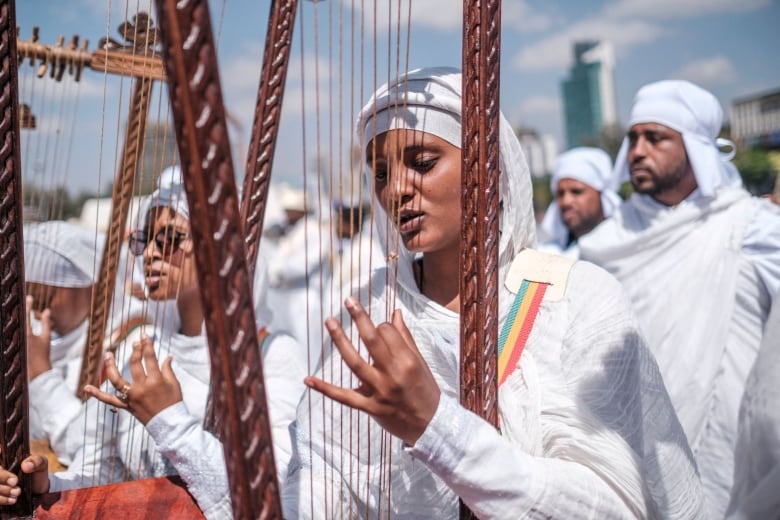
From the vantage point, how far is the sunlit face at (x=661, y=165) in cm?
395

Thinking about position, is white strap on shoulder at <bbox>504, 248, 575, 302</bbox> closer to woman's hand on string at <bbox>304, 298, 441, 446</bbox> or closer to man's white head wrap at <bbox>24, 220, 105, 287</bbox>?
woman's hand on string at <bbox>304, 298, 441, 446</bbox>

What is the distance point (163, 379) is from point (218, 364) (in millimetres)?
649

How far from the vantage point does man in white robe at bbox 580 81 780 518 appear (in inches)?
129

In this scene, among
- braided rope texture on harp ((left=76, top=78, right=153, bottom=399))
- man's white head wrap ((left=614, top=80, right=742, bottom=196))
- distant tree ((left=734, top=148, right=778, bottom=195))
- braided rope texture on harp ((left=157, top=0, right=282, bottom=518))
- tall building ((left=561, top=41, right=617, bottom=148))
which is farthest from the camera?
tall building ((left=561, top=41, right=617, bottom=148))

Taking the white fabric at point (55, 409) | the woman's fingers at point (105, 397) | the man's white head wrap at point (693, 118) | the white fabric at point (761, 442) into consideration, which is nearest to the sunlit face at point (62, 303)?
the white fabric at point (55, 409)

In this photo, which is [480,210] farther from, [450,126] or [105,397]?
[105,397]

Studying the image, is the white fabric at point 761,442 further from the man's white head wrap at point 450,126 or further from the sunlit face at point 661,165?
the sunlit face at point 661,165

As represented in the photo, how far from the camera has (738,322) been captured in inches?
134

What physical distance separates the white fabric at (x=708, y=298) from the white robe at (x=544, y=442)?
68.8 inches

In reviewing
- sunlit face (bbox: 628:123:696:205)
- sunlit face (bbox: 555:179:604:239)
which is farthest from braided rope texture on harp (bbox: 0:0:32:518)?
sunlit face (bbox: 555:179:604:239)

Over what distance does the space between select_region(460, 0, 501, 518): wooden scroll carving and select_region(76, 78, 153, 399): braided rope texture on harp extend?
1.43m

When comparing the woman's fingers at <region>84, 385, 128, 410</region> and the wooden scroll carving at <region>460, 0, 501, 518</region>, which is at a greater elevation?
the wooden scroll carving at <region>460, 0, 501, 518</region>

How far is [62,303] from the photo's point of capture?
3.48m

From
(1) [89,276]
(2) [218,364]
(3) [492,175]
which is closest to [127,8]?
(3) [492,175]
